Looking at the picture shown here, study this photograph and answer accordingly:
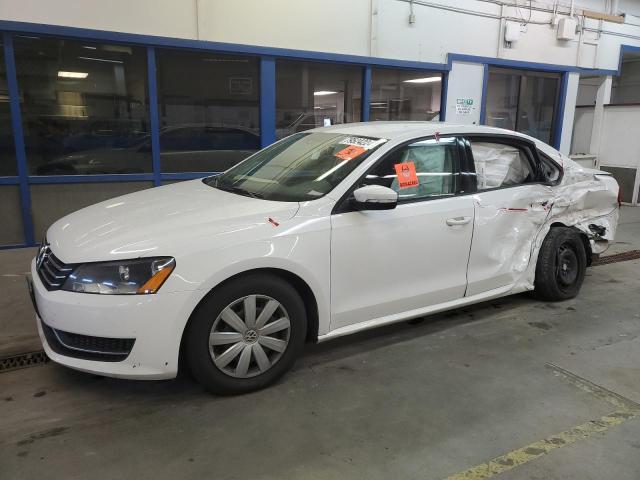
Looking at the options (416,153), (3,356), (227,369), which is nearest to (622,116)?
(416,153)

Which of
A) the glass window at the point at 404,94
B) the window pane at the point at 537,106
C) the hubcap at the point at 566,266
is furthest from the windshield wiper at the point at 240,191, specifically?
the window pane at the point at 537,106

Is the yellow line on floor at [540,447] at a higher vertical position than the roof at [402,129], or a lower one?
lower

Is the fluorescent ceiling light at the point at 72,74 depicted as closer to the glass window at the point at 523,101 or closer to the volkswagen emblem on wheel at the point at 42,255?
the volkswagen emblem on wheel at the point at 42,255

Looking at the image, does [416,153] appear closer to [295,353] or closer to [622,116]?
[295,353]

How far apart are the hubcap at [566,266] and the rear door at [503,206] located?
0.45m

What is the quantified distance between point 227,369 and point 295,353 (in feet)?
1.41

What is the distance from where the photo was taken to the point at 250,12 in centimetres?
679

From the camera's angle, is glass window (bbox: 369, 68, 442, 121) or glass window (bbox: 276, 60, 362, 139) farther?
glass window (bbox: 369, 68, 442, 121)

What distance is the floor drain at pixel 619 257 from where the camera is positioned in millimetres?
6109

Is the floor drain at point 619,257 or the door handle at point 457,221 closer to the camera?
the door handle at point 457,221

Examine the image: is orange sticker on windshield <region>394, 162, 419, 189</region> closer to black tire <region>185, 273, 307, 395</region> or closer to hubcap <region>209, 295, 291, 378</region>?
black tire <region>185, 273, 307, 395</region>

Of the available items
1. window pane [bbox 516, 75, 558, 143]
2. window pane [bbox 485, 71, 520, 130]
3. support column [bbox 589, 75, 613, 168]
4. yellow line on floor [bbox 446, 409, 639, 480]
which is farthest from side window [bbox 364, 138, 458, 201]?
support column [bbox 589, 75, 613, 168]

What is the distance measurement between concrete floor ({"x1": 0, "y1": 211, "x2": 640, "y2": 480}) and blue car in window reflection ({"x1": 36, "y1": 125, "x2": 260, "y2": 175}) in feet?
11.8

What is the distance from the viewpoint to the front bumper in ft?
8.48
